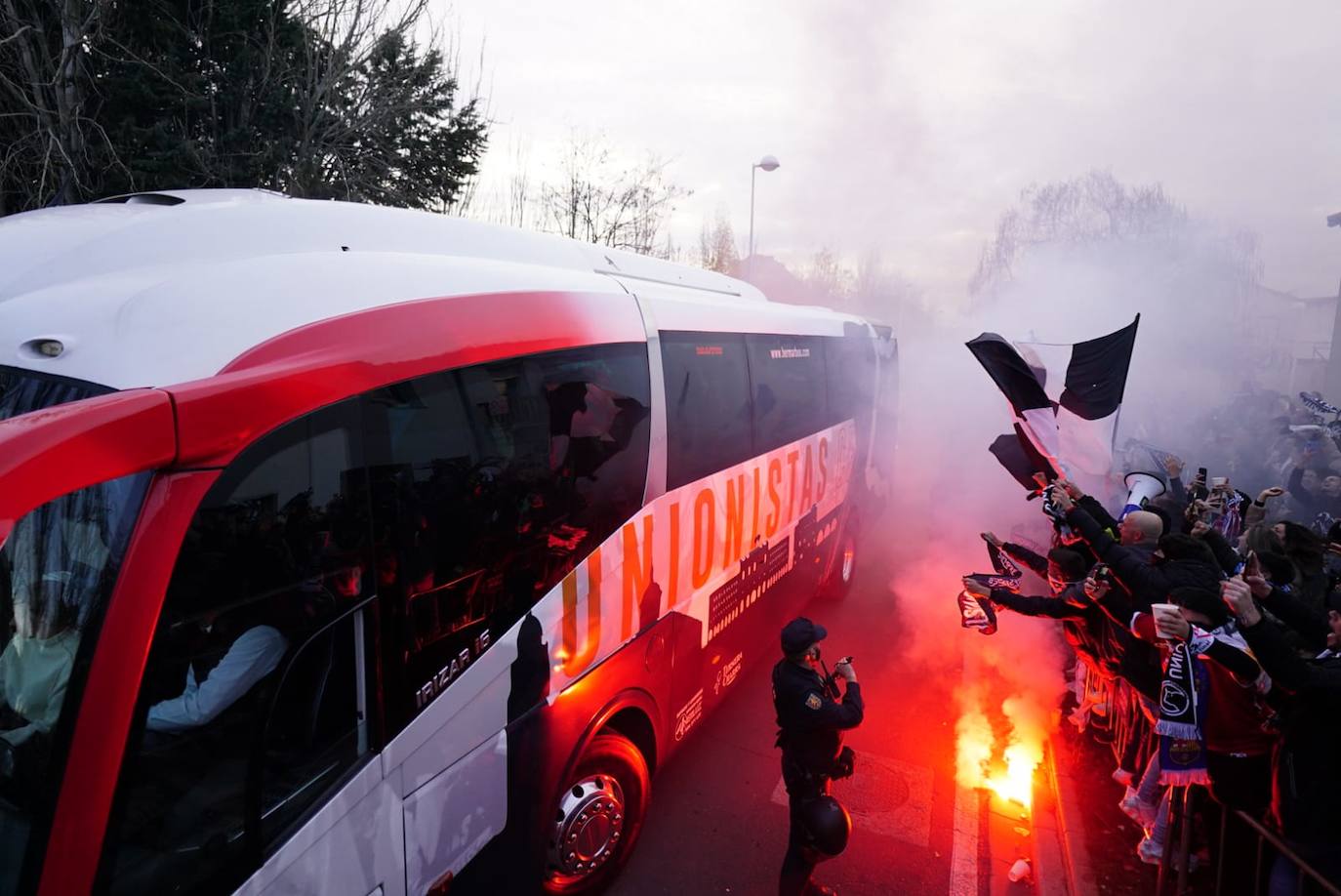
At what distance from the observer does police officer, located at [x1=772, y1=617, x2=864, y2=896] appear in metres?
3.59

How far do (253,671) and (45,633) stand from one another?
19.8 inches

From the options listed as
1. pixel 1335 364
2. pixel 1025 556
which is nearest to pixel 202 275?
pixel 1025 556

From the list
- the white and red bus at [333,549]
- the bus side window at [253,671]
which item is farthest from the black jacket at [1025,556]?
the bus side window at [253,671]

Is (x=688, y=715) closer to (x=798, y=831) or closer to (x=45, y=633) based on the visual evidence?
(x=798, y=831)

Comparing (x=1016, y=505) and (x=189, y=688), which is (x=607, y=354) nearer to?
(x=189, y=688)

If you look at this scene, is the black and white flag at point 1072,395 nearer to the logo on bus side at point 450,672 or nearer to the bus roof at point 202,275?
the bus roof at point 202,275

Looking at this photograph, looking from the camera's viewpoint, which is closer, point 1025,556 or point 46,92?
point 1025,556

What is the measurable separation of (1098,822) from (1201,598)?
2.03 metres

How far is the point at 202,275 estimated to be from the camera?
2424mm

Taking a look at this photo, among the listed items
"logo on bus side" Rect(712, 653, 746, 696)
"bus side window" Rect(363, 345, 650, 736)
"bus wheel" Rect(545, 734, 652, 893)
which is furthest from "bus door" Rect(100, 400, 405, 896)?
"logo on bus side" Rect(712, 653, 746, 696)

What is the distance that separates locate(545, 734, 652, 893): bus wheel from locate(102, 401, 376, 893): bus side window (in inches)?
60.6

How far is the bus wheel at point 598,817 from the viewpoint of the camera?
3.65 m

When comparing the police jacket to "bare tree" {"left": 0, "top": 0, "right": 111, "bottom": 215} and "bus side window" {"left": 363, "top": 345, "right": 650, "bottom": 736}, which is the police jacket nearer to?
"bus side window" {"left": 363, "top": 345, "right": 650, "bottom": 736}

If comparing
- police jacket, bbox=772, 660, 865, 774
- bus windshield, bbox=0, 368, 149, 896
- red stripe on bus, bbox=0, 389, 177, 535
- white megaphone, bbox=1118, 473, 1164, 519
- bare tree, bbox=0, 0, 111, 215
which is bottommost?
police jacket, bbox=772, 660, 865, 774
